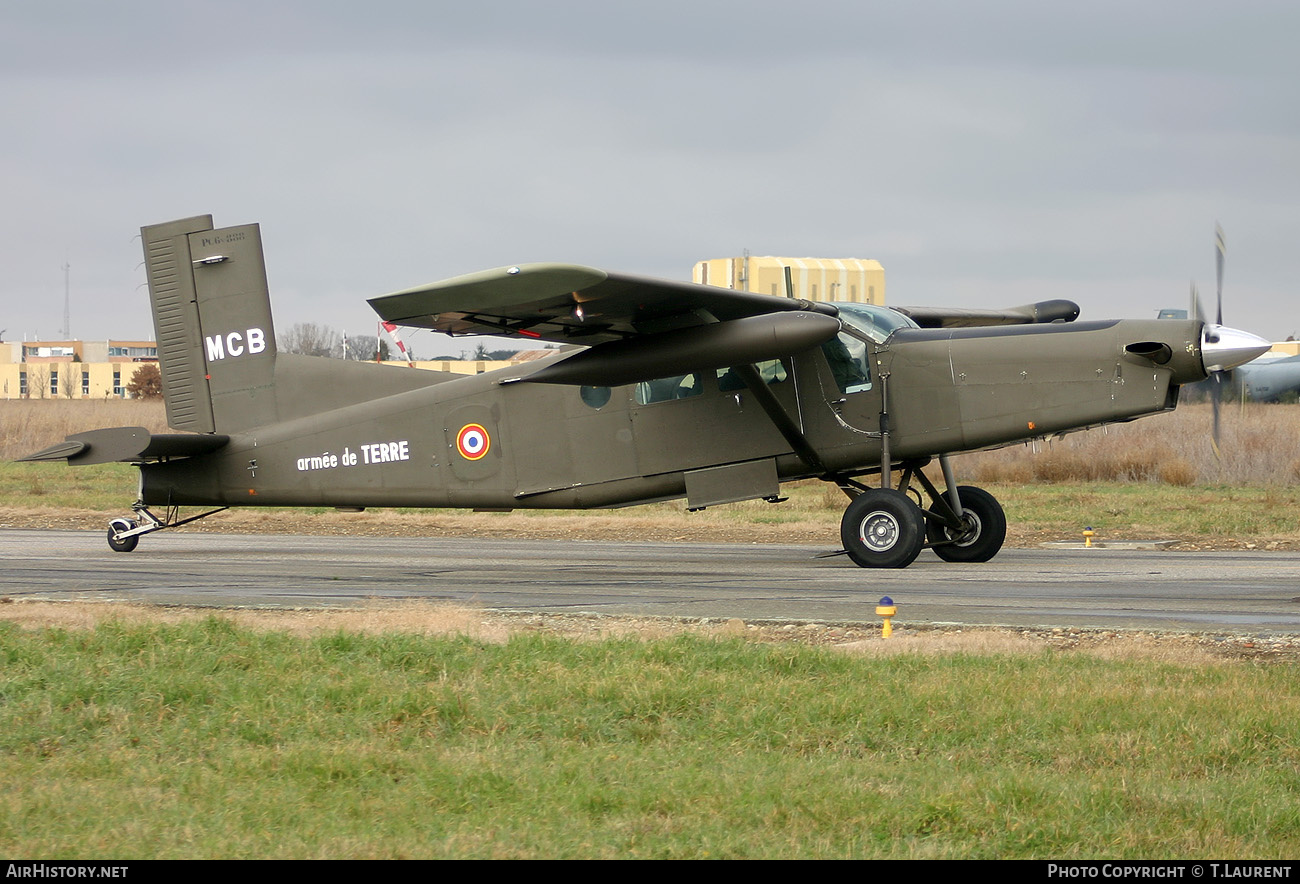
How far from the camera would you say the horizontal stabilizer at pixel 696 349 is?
44.2 ft

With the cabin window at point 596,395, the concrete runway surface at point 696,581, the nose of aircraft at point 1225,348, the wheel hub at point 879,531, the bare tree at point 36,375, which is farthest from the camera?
the bare tree at point 36,375

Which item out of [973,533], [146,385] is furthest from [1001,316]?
[146,385]

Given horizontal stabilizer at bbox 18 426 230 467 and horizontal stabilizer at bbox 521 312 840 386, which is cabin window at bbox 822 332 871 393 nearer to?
horizontal stabilizer at bbox 521 312 840 386

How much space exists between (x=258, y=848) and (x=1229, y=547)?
Answer: 15.9m

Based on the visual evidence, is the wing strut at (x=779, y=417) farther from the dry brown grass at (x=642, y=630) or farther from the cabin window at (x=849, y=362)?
the dry brown grass at (x=642, y=630)

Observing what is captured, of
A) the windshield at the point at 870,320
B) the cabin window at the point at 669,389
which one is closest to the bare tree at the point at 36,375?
the cabin window at the point at 669,389

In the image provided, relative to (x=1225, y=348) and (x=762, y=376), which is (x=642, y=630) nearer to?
(x=762, y=376)

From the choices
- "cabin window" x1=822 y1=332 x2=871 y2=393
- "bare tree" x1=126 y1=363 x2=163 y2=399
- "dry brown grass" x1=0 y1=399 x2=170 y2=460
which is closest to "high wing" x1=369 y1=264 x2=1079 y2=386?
"cabin window" x1=822 y1=332 x2=871 y2=393

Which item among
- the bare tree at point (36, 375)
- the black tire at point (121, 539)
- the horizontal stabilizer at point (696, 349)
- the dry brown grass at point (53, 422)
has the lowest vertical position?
the black tire at point (121, 539)

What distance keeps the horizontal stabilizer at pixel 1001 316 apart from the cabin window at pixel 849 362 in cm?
268

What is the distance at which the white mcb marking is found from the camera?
16.9 m

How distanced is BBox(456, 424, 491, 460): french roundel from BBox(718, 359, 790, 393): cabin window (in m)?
3.20

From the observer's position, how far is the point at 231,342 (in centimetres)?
1697
